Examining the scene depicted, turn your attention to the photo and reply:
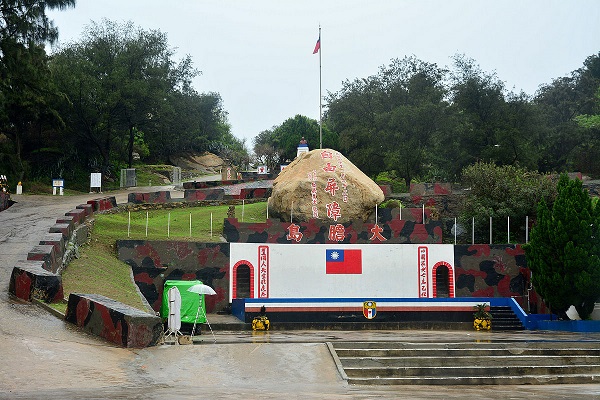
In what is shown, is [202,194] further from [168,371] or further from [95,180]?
[168,371]

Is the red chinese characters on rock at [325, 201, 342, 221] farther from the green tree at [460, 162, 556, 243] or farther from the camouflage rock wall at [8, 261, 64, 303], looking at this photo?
the camouflage rock wall at [8, 261, 64, 303]

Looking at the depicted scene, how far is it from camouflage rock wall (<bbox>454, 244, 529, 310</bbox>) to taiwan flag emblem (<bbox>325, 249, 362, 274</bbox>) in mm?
4588

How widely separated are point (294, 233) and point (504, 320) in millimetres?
10413

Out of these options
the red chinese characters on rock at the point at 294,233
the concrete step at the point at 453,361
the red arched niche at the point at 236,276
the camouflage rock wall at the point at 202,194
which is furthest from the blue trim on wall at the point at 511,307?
the camouflage rock wall at the point at 202,194

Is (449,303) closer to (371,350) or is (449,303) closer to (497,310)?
(497,310)

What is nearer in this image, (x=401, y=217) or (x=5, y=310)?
(x=5, y=310)

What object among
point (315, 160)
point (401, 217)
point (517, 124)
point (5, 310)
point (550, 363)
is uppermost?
point (517, 124)

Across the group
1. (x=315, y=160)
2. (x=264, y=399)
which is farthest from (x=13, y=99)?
(x=264, y=399)

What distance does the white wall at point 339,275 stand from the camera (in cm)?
3316

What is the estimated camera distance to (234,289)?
32.8 metres

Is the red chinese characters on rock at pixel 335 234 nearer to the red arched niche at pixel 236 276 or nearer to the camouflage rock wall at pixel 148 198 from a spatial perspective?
the red arched niche at pixel 236 276

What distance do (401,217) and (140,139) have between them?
139 feet

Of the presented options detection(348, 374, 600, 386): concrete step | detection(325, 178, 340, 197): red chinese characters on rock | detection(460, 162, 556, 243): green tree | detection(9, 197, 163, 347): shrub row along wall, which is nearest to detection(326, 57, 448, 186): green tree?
detection(460, 162, 556, 243): green tree

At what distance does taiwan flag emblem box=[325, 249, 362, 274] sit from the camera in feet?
111
